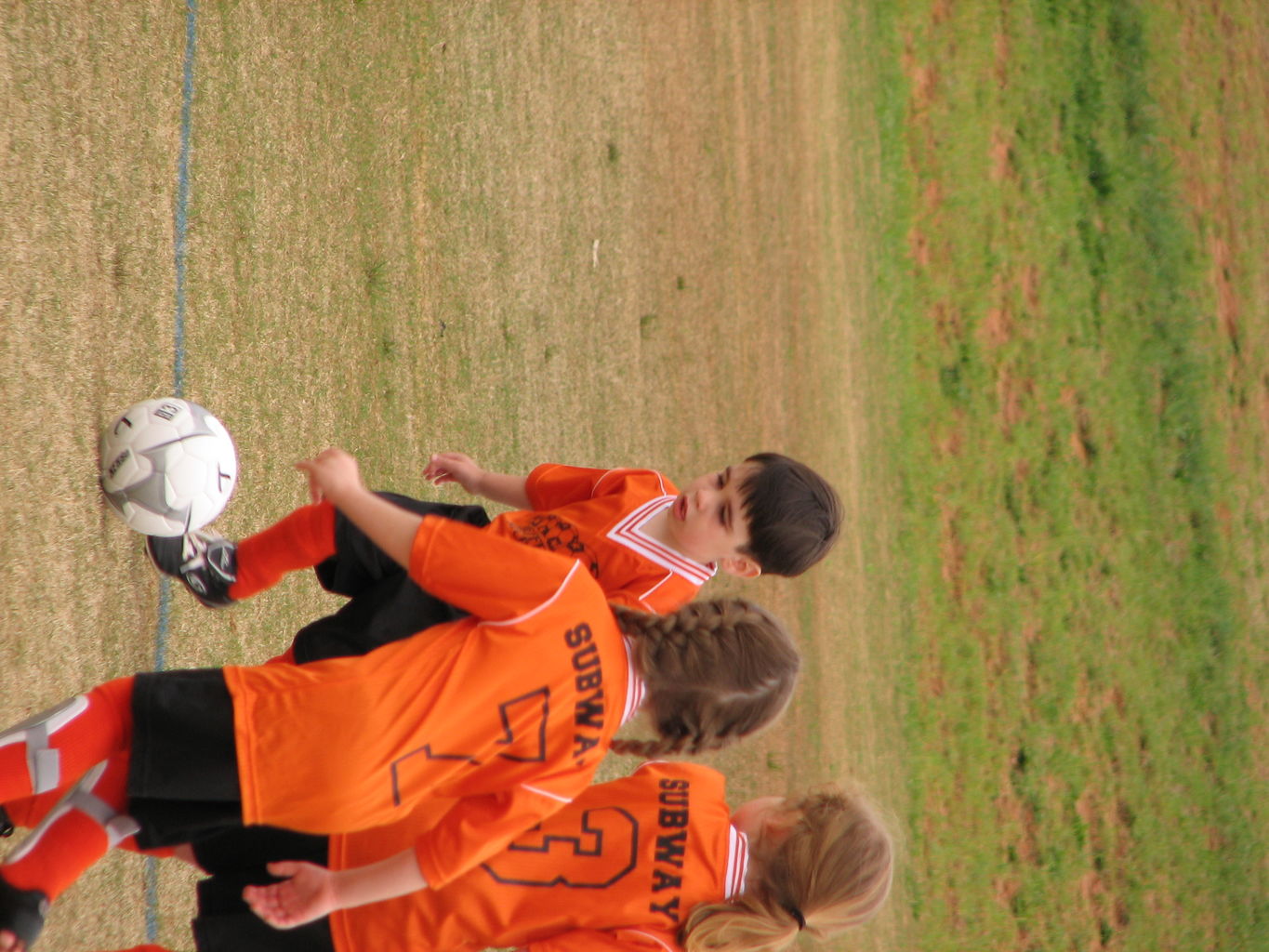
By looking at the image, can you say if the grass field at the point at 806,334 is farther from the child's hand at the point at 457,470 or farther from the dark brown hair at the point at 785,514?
the dark brown hair at the point at 785,514

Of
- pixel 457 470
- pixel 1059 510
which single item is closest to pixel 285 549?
pixel 457 470

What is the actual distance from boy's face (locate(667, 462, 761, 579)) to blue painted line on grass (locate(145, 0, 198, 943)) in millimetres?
1560

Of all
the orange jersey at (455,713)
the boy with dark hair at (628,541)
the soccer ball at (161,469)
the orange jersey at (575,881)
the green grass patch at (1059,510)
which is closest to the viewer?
the orange jersey at (455,713)

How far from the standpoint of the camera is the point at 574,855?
260 centimetres

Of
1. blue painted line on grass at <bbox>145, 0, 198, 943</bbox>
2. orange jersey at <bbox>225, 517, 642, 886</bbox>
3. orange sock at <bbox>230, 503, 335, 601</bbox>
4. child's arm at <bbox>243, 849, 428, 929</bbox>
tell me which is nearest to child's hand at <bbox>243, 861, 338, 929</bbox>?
child's arm at <bbox>243, 849, 428, 929</bbox>

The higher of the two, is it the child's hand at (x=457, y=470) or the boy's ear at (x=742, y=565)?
the child's hand at (x=457, y=470)

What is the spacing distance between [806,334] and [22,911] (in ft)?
20.7

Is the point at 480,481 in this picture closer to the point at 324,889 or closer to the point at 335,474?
the point at 335,474

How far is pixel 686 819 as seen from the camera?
267 cm

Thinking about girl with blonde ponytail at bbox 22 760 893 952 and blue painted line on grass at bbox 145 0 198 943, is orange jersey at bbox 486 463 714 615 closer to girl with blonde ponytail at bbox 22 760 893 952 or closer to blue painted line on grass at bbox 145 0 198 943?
girl with blonde ponytail at bbox 22 760 893 952

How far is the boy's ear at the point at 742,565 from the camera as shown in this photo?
10.2 feet

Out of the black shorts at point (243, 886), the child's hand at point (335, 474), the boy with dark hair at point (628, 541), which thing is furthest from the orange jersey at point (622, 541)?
the black shorts at point (243, 886)

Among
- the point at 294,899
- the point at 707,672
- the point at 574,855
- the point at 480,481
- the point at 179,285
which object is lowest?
the point at 574,855

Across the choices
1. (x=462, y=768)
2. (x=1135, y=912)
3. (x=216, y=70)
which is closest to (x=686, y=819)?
(x=462, y=768)
